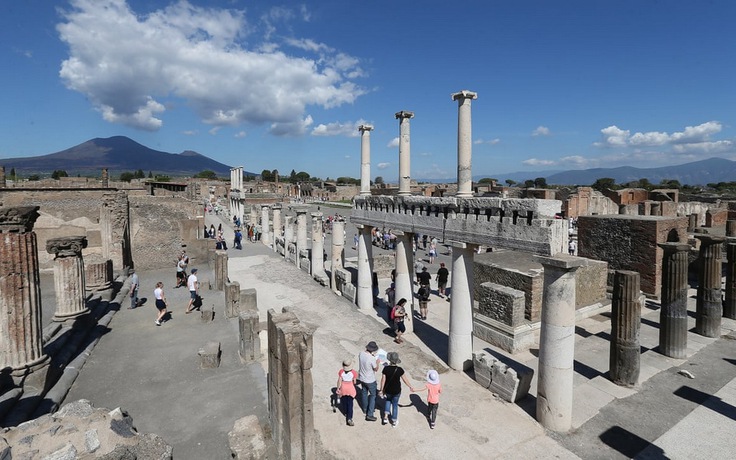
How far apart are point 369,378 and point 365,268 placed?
6.73m

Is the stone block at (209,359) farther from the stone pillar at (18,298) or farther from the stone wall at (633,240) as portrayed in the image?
the stone wall at (633,240)

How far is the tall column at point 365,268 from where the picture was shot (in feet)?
45.1

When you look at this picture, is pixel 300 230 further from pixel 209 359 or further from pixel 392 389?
pixel 392 389

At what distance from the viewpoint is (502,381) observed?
27.2ft

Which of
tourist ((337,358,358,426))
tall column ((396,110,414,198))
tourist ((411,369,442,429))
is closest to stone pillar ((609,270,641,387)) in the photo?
tourist ((411,369,442,429))

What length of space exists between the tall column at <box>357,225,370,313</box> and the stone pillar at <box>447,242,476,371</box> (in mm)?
4810

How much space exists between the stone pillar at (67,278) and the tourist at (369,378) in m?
9.48

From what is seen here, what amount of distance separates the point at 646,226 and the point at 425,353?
11.6 metres

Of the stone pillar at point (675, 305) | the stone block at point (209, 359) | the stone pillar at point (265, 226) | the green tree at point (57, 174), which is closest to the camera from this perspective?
the stone block at point (209, 359)

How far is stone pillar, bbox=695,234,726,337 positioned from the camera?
11508mm

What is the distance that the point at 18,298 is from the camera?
8.11 metres

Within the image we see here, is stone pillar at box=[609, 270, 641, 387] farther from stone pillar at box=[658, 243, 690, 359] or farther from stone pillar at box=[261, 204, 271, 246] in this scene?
stone pillar at box=[261, 204, 271, 246]

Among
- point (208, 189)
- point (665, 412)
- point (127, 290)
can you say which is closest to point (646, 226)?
point (665, 412)

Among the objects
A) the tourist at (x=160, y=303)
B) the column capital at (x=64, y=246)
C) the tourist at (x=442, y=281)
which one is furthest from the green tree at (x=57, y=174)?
the tourist at (x=442, y=281)
